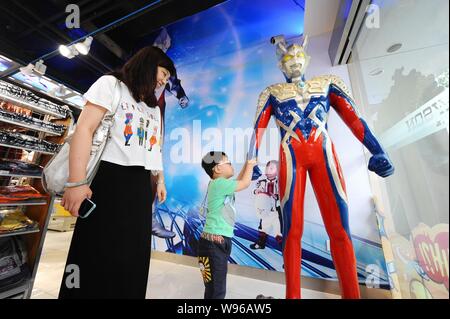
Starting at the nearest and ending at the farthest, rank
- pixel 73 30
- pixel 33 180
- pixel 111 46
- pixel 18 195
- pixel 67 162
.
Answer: pixel 67 162
pixel 18 195
pixel 33 180
pixel 73 30
pixel 111 46

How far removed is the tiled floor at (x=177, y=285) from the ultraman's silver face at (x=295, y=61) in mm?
1328

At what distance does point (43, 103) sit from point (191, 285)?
2159 millimetres

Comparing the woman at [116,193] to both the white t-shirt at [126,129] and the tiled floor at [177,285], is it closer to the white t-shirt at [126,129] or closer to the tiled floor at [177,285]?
the white t-shirt at [126,129]

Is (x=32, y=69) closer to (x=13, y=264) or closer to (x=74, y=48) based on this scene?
(x=74, y=48)

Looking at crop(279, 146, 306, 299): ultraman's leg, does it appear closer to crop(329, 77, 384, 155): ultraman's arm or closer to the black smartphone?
crop(329, 77, 384, 155): ultraman's arm

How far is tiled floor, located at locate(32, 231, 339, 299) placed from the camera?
48.3 inches

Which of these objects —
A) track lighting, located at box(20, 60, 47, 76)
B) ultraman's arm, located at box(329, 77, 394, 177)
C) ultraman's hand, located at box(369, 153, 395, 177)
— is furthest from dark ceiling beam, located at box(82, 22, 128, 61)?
ultraman's hand, located at box(369, 153, 395, 177)

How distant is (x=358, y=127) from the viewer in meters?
0.96

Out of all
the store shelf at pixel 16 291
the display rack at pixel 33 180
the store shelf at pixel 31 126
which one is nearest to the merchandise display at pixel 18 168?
the display rack at pixel 33 180

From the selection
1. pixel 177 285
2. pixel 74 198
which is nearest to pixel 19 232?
pixel 177 285

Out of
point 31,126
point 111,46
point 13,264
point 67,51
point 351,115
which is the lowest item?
point 13,264

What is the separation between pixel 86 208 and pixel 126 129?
12.7 inches
